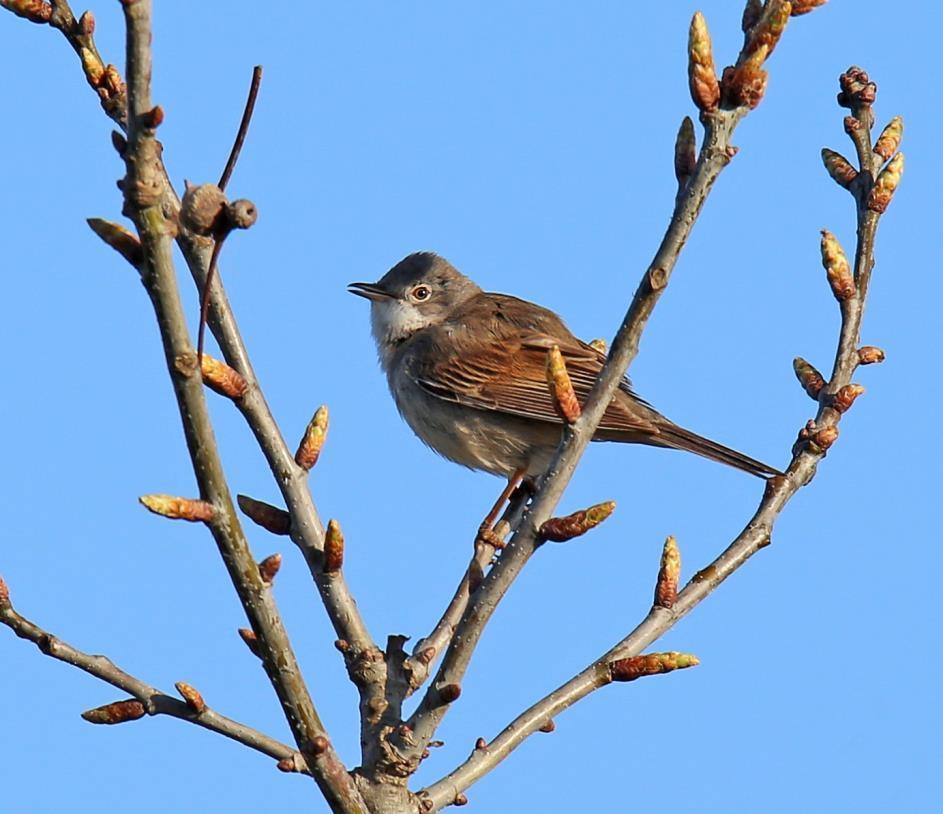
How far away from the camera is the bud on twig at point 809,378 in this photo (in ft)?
16.6

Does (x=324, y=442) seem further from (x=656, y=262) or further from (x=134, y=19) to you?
(x=134, y=19)

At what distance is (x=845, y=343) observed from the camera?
4961 mm

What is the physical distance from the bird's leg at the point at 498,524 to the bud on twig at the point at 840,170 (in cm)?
229

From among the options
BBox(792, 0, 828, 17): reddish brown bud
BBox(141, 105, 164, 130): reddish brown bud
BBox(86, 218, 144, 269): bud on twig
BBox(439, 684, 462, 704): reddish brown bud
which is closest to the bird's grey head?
BBox(439, 684, 462, 704): reddish brown bud

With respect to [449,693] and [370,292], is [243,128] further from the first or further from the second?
[370,292]

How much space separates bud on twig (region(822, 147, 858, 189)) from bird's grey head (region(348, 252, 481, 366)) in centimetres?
478

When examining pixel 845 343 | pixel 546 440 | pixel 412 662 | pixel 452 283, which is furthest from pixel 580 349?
pixel 412 662

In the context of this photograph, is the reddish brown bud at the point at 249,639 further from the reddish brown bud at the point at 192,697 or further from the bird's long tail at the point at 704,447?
the bird's long tail at the point at 704,447

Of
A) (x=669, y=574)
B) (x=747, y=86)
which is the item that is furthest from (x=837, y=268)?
→ (x=747, y=86)

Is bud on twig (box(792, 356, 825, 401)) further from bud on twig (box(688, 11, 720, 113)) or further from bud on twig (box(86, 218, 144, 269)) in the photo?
bud on twig (box(86, 218, 144, 269))

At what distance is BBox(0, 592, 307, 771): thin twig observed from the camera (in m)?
3.77

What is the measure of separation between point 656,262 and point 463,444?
4965mm

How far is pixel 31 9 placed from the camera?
4.48 meters

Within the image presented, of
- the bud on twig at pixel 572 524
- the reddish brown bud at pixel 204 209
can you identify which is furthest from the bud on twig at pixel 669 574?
the reddish brown bud at pixel 204 209
